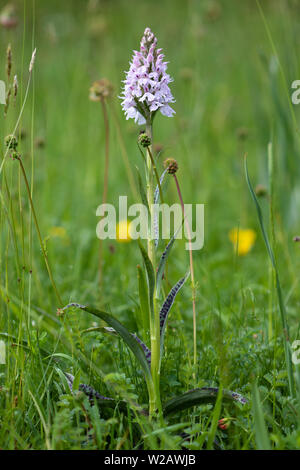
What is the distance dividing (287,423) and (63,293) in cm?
96

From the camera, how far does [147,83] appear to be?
3.19 ft

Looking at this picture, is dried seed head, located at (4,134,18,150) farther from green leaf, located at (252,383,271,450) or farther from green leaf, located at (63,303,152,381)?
green leaf, located at (252,383,271,450)

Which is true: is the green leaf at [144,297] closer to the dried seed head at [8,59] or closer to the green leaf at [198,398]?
the green leaf at [198,398]

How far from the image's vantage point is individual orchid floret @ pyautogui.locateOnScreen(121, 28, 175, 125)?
970 millimetres

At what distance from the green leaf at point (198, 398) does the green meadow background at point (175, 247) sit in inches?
1.0

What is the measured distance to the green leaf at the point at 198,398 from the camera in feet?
3.38

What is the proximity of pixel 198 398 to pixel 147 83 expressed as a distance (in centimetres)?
63

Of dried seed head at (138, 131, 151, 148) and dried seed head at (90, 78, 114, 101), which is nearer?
dried seed head at (138, 131, 151, 148)

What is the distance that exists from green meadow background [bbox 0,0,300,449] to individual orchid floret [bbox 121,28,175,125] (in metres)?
0.29

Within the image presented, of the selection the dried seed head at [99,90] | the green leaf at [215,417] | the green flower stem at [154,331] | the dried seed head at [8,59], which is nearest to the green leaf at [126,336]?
the green flower stem at [154,331]

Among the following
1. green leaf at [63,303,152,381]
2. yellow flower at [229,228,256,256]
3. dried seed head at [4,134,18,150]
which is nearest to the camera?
green leaf at [63,303,152,381]

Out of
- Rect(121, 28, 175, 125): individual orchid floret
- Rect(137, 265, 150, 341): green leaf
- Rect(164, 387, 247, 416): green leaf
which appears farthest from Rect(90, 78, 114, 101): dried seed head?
Rect(164, 387, 247, 416): green leaf
